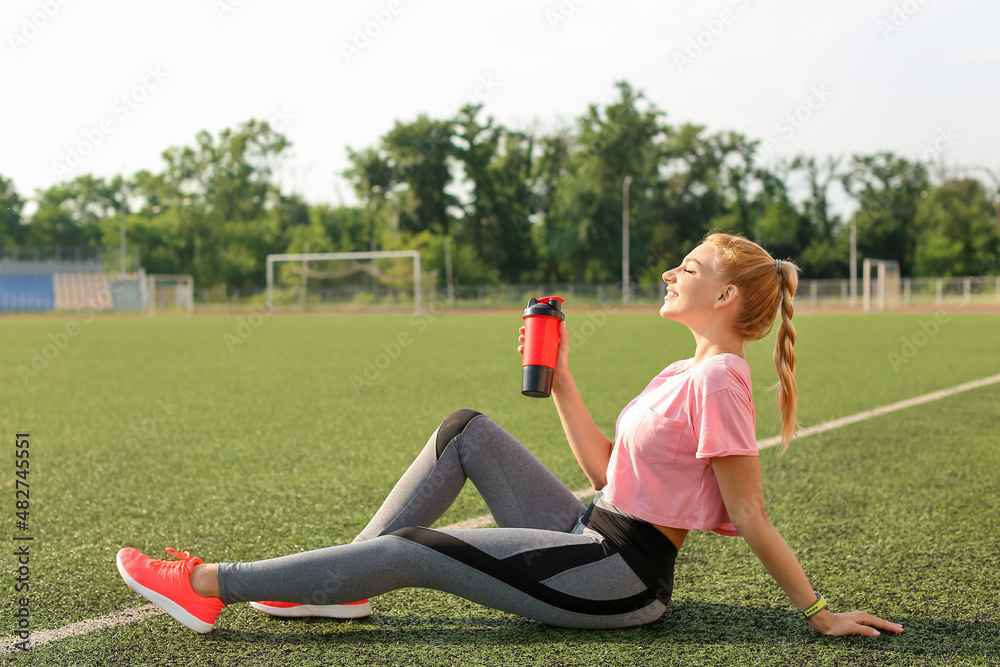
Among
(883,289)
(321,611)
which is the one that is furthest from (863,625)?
(883,289)

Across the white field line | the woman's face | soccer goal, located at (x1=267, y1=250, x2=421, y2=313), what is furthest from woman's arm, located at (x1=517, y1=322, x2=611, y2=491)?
soccer goal, located at (x1=267, y1=250, x2=421, y2=313)

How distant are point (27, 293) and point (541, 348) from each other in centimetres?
5313

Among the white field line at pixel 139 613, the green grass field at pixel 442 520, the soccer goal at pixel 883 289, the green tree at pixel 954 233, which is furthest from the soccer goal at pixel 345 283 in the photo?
the white field line at pixel 139 613

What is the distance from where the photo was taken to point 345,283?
1806 inches

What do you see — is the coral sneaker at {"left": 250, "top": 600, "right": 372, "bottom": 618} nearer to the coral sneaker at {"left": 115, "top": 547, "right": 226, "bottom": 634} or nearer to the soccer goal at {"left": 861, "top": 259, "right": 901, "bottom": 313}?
the coral sneaker at {"left": 115, "top": 547, "right": 226, "bottom": 634}

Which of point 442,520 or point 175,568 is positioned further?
point 442,520

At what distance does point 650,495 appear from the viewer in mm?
2307

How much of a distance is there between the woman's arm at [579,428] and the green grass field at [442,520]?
52 cm

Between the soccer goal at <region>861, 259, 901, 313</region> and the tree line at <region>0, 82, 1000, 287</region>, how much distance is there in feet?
31.7

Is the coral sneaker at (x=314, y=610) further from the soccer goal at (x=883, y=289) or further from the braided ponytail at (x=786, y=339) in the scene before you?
the soccer goal at (x=883, y=289)

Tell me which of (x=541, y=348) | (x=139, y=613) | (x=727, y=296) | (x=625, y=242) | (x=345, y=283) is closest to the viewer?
(x=727, y=296)

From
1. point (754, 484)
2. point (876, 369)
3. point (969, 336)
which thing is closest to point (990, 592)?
point (754, 484)

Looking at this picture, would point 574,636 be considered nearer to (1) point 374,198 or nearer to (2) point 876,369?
(2) point 876,369

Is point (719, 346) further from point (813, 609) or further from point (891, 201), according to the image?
point (891, 201)
